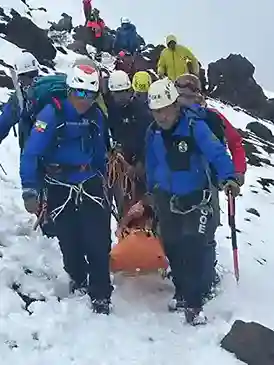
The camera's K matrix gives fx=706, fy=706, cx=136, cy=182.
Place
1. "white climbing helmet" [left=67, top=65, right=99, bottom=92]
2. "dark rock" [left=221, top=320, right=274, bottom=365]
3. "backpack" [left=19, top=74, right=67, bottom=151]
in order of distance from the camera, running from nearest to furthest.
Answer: "dark rock" [left=221, top=320, right=274, bottom=365], "white climbing helmet" [left=67, top=65, right=99, bottom=92], "backpack" [left=19, top=74, right=67, bottom=151]

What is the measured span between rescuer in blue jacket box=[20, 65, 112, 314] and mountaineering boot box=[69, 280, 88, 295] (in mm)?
236

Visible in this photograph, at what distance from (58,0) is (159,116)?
42779mm

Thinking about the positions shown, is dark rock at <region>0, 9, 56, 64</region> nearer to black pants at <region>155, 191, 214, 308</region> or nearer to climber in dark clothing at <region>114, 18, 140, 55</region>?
climber in dark clothing at <region>114, 18, 140, 55</region>

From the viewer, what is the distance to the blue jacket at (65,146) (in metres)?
6.44

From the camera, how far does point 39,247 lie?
8.09m

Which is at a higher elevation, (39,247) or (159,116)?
(159,116)

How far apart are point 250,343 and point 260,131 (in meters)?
23.9

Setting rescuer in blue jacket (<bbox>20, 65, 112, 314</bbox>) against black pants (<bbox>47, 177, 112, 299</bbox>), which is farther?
black pants (<bbox>47, 177, 112, 299</bbox>)

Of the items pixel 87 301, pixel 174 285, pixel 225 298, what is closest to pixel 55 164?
pixel 87 301

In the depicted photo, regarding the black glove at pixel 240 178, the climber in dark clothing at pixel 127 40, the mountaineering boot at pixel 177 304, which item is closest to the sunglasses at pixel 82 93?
the black glove at pixel 240 178

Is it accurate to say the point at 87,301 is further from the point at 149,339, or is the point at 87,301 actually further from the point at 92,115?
the point at 92,115

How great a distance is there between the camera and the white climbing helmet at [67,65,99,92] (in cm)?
636

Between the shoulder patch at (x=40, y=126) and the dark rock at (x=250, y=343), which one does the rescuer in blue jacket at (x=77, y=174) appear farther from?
the dark rock at (x=250, y=343)

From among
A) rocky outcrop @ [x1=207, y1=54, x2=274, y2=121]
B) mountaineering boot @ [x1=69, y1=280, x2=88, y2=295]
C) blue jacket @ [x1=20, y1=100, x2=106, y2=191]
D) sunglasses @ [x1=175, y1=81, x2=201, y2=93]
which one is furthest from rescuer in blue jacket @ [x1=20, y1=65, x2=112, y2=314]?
rocky outcrop @ [x1=207, y1=54, x2=274, y2=121]
